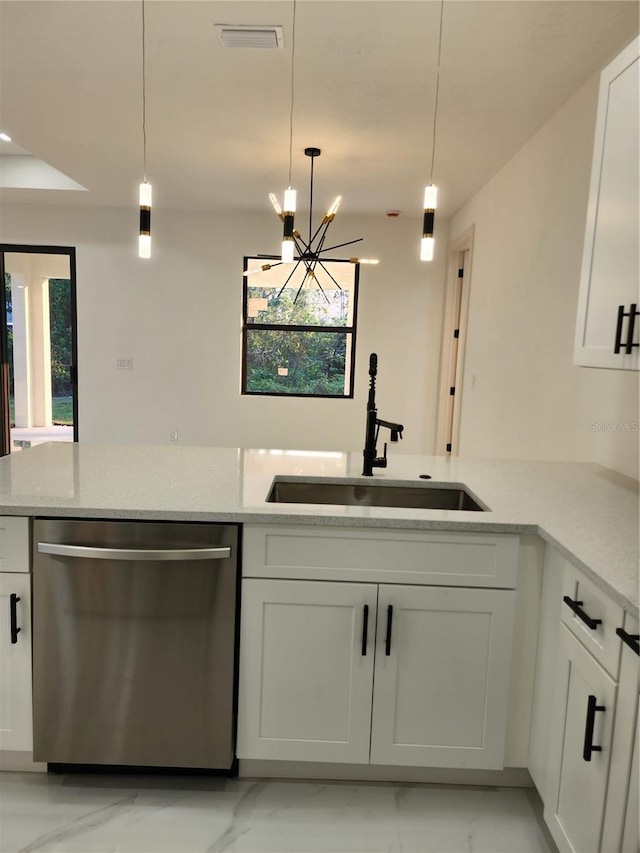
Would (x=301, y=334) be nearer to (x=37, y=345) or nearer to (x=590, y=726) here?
(x=37, y=345)

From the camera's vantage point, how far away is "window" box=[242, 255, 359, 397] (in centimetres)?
583

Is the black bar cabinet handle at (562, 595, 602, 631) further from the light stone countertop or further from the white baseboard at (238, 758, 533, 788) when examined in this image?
the white baseboard at (238, 758, 533, 788)

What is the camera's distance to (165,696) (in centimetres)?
171

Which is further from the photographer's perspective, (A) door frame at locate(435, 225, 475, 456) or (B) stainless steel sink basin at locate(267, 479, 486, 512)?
(A) door frame at locate(435, 225, 475, 456)

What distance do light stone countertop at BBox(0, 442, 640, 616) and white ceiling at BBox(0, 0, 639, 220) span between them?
1731mm

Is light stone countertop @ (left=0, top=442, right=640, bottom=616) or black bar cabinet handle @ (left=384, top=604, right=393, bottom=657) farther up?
light stone countertop @ (left=0, top=442, right=640, bottom=616)

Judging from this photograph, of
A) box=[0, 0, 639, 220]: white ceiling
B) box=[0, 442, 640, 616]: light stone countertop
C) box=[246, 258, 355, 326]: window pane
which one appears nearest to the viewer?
box=[0, 442, 640, 616]: light stone countertop

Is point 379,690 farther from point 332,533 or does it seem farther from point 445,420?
point 445,420

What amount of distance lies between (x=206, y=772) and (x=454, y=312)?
4.53 m

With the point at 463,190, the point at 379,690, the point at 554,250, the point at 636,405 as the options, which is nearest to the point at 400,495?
the point at 379,690

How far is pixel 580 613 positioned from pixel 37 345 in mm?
5841

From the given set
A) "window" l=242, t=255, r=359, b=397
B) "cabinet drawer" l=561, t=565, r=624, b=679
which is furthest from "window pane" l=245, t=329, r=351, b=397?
"cabinet drawer" l=561, t=565, r=624, b=679

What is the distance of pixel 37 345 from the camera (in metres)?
5.88

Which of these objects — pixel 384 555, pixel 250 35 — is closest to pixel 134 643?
pixel 384 555
